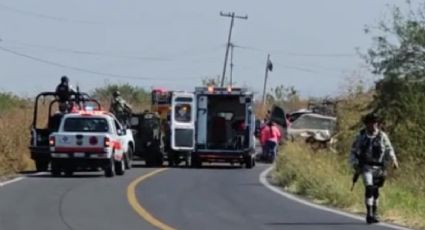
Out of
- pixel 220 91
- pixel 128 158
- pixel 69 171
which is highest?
pixel 220 91

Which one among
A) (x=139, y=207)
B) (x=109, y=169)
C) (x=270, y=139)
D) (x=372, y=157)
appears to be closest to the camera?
(x=372, y=157)

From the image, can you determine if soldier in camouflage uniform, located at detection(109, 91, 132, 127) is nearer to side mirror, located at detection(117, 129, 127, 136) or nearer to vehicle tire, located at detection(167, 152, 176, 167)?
vehicle tire, located at detection(167, 152, 176, 167)

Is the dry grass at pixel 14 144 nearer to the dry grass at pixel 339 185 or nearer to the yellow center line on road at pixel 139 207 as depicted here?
the yellow center line on road at pixel 139 207

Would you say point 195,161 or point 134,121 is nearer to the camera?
point 195,161

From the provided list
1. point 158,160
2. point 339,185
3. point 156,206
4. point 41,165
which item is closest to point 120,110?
point 158,160

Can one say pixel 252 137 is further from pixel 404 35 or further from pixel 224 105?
pixel 404 35

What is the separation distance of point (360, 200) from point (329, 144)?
16.6 meters

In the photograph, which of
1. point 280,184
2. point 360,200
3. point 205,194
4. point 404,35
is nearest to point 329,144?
point 404,35

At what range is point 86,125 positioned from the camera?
35812 mm

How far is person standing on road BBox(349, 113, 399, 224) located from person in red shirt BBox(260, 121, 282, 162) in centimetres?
2630

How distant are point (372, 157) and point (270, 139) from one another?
26864 mm

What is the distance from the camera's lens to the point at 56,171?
3550cm

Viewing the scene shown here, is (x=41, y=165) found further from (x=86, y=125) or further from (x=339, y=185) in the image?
(x=339, y=185)

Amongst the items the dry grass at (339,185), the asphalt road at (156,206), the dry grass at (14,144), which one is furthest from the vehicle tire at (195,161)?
the asphalt road at (156,206)
